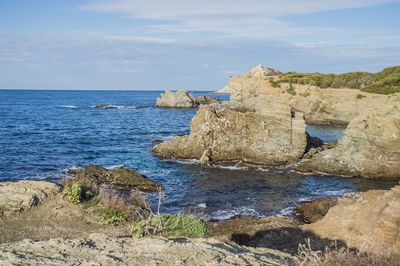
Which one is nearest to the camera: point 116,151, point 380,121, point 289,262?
point 289,262

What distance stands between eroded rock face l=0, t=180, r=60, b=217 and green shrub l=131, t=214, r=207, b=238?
200 inches

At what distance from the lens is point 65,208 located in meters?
16.8

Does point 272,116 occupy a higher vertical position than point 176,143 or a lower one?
higher

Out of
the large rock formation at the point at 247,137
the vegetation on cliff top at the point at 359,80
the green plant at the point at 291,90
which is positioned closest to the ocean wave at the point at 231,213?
the large rock formation at the point at 247,137

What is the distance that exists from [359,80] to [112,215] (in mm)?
79648

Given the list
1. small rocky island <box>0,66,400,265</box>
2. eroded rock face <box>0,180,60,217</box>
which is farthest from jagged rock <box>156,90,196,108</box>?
eroded rock face <box>0,180,60,217</box>

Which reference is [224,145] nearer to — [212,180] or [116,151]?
[212,180]

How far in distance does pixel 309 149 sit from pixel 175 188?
17.1m

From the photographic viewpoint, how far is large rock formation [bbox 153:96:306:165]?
42000 mm


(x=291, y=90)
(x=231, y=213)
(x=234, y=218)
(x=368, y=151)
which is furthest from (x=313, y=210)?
(x=291, y=90)

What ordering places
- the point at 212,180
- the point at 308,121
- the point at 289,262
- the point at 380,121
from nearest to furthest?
the point at 289,262
the point at 212,180
the point at 380,121
the point at 308,121

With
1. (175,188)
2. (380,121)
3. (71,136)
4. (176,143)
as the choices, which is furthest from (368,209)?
(71,136)

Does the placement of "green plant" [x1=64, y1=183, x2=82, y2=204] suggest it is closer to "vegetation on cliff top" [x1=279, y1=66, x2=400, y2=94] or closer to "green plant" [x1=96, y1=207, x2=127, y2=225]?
"green plant" [x1=96, y1=207, x2=127, y2=225]

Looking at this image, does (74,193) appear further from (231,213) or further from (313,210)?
(313,210)
